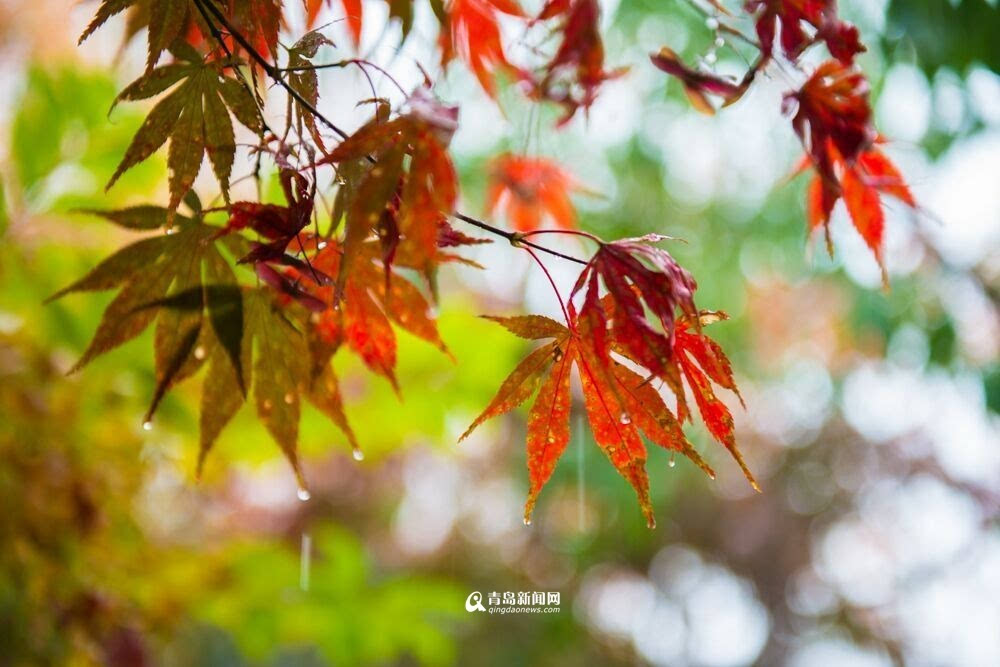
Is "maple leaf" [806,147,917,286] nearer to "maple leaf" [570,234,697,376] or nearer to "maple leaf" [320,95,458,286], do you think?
"maple leaf" [570,234,697,376]

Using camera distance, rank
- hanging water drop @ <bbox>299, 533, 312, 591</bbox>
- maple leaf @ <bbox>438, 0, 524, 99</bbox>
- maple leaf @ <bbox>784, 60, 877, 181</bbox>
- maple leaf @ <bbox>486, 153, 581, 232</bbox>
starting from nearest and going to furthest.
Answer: maple leaf @ <bbox>784, 60, 877, 181</bbox>
maple leaf @ <bbox>438, 0, 524, 99</bbox>
maple leaf @ <bbox>486, 153, 581, 232</bbox>
hanging water drop @ <bbox>299, 533, 312, 591</bbox>

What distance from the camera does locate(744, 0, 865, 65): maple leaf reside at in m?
0.46

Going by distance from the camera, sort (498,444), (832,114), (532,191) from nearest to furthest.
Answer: (832,114) → (532,191) → (498,444)

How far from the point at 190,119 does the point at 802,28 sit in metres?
0.37

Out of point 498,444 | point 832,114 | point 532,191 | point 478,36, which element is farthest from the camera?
point 498,444

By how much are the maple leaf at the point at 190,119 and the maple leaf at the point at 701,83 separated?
251 millimetres

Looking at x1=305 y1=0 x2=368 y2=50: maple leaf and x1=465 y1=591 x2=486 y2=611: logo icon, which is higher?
x1=305 y1=0 x2=368 y2=50: maple leaf

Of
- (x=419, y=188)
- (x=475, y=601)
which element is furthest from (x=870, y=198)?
(x=475, y=601)

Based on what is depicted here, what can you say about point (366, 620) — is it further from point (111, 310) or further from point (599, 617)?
point (599, 617)

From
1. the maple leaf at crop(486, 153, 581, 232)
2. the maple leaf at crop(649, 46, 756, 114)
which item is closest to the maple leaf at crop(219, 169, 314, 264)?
the maple leaf at crop(649, 46, 756, 114)

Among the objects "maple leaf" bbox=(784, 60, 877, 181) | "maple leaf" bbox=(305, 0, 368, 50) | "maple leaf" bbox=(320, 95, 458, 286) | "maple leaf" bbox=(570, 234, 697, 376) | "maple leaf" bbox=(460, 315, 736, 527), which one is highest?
"maple leaf" bbox=(305, 0, 368, 50)

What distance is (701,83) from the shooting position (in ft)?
1.59

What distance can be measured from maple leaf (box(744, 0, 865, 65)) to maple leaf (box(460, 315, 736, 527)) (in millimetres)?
203

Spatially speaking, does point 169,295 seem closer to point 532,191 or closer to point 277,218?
point 277,218
